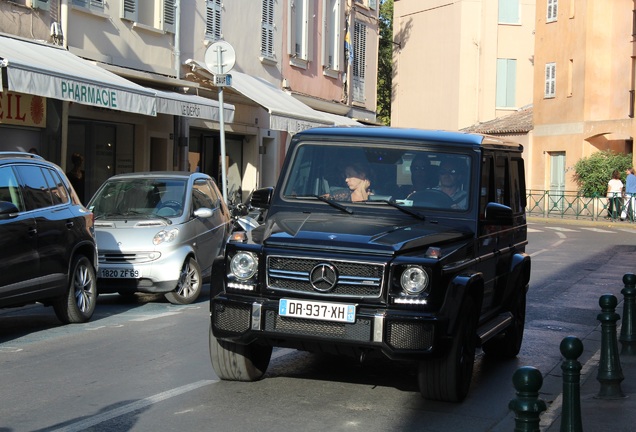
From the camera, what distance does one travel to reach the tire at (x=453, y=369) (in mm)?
7219

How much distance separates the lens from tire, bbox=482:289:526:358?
32.0ft

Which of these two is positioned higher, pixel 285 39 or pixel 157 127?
pixel 285 39

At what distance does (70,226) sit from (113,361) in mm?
2669

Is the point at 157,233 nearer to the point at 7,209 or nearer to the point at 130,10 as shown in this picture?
the point at 7,209

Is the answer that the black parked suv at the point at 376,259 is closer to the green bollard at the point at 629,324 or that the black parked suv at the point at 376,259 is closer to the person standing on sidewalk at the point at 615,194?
the green bollard at the point at 629,324

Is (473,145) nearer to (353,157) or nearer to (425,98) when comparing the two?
(353,157)

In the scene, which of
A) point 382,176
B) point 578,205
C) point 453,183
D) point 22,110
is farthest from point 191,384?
point 578,205

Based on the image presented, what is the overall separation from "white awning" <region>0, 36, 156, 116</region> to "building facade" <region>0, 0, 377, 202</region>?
25 mm

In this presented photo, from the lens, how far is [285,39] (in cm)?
3250

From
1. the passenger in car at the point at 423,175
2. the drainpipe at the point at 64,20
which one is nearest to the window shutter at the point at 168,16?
the drainpipe at the point at 64,20

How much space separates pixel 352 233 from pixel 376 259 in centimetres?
41

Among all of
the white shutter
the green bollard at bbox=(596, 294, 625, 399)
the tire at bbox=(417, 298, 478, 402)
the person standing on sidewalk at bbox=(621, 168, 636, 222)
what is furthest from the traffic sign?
the person standing on sidewalk at bbox=(621, 168, 636, 222)

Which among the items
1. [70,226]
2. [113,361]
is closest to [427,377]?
[113,361]

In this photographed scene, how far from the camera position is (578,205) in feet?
143
